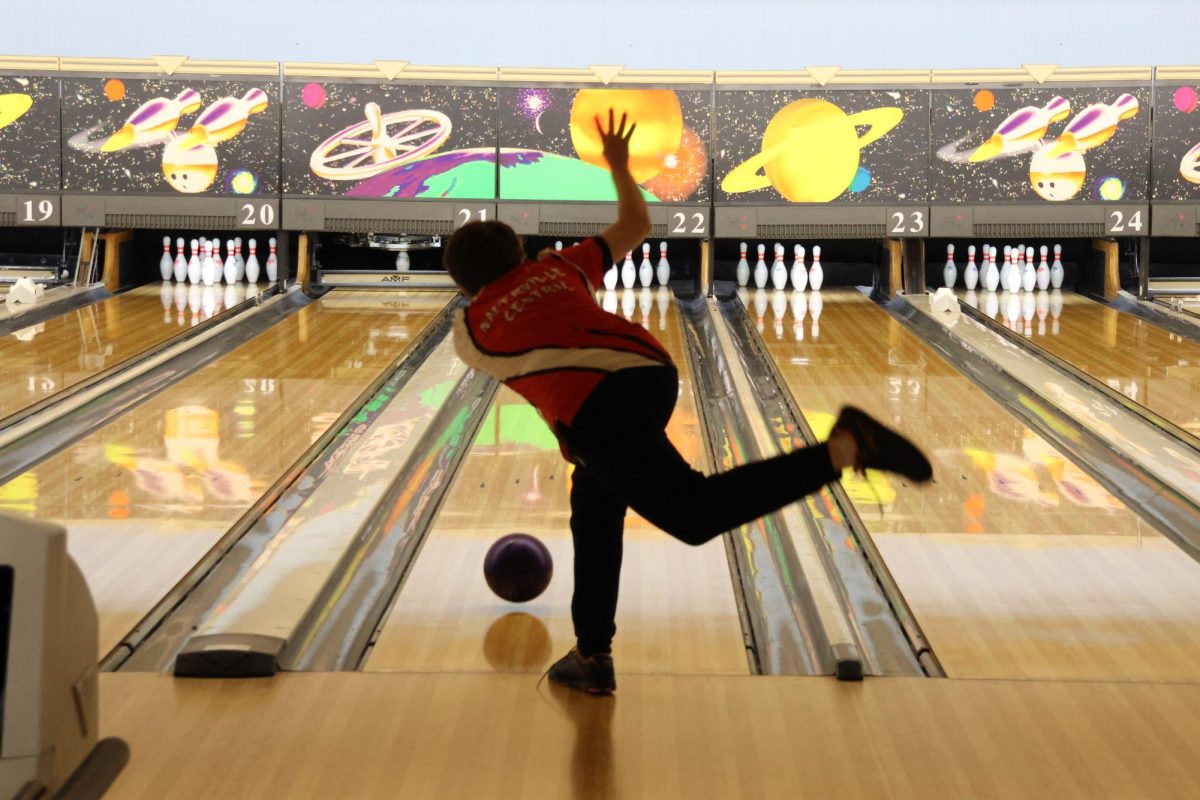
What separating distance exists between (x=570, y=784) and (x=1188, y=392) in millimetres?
3467

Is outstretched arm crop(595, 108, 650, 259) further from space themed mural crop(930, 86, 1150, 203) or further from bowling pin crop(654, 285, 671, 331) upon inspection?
space themed mural crop(930, 86, 1150, 203)

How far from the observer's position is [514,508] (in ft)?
11.0

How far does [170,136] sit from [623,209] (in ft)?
16.4

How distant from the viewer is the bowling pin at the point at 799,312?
5.77m

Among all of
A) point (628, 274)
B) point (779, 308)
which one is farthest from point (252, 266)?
point (779, 308)

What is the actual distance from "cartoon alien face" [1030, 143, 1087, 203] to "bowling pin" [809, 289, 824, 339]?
1133mm

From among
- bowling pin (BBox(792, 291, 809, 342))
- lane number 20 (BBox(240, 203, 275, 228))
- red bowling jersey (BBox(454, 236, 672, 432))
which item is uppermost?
lane number 20 (BBox(240, 203, 275, 228))

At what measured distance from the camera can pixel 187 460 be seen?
370 cm

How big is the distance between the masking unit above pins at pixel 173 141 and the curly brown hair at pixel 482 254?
4820 millimetres

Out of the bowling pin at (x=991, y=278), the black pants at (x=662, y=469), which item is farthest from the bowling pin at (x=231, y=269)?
the black pants at (x=662, y=469)

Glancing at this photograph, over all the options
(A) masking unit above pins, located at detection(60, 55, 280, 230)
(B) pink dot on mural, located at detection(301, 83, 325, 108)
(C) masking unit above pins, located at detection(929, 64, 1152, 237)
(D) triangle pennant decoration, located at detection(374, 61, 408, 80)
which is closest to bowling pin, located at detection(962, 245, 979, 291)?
(C) masking unit above pins, located at detection(929, 64, 1152, 237)

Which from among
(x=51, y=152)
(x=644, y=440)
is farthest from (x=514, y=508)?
(x=51, y=152)

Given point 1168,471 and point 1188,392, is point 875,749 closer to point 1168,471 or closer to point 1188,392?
point 1168,471

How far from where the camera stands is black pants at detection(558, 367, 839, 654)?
1867 mm
